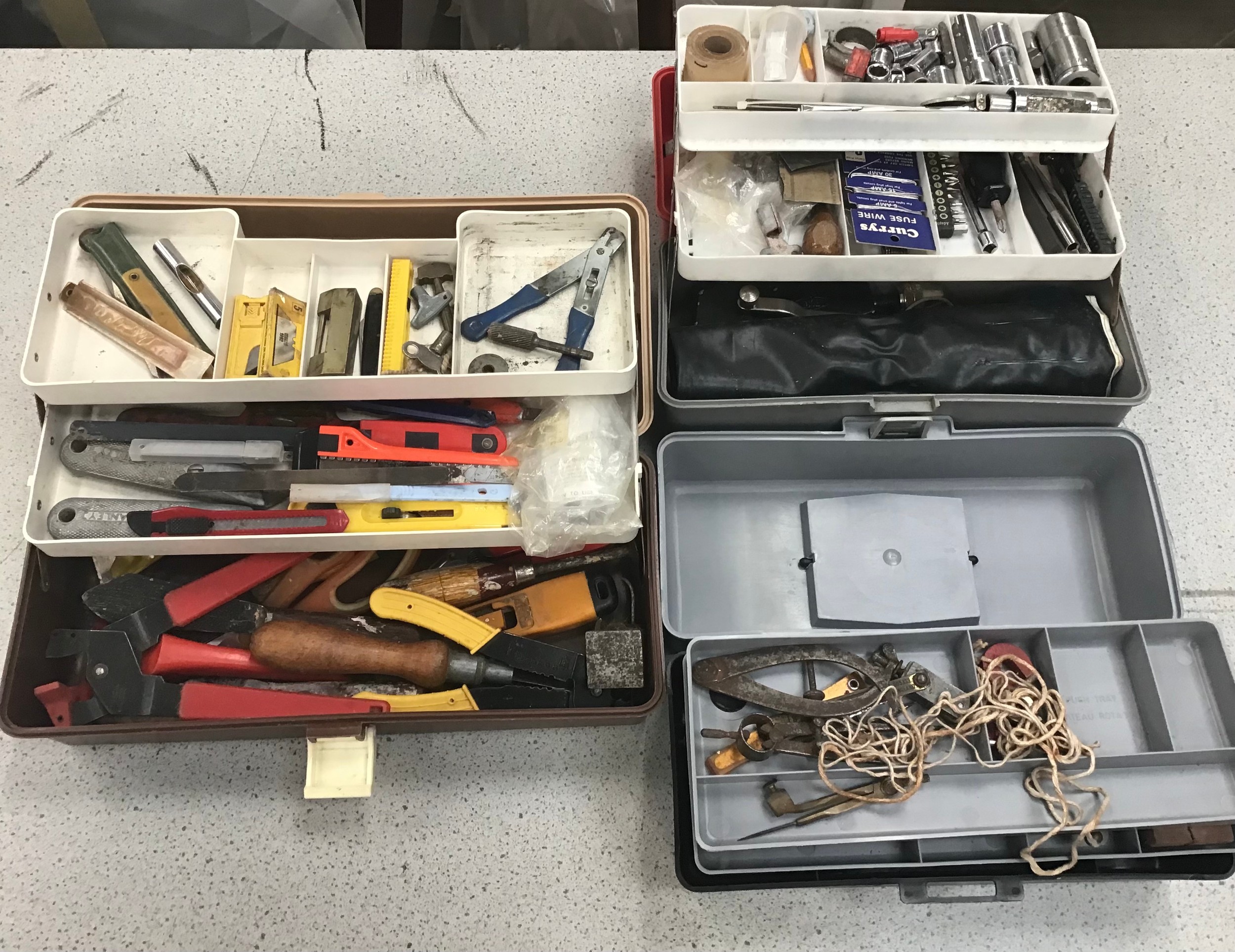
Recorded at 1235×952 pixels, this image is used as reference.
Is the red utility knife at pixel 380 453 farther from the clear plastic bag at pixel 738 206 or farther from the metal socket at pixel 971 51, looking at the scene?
the metal socket at pixel 971 51

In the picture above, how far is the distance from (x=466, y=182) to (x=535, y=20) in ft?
1.72

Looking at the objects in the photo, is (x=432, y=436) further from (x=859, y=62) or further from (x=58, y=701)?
(x=859, y=62)

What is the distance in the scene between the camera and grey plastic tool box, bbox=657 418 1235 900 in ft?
2.93

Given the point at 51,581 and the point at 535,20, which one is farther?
the point at 535,20

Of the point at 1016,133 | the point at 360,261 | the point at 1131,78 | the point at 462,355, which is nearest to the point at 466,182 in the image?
the point at 360,261

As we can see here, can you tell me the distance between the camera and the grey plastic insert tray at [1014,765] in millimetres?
883

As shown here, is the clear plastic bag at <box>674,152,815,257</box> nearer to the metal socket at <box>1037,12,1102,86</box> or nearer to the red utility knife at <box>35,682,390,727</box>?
the metal socket at <box>1037,12,1102,86</box>

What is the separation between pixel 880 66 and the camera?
985 mm

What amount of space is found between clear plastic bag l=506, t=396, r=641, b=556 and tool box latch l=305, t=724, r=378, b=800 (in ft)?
0.93

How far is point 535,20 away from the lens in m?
1.57

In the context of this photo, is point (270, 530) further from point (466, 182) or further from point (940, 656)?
point (940, 656)

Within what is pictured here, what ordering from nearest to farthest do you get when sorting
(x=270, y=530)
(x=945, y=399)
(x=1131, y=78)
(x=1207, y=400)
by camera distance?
1. (x=270, y=530)
2. (x=945, y=399)
3. (x=1207, y=400)
4. (x=1131, y=78)

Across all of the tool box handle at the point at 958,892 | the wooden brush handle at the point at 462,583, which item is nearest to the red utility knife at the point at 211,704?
the wooden brush handle at the point at 462,583

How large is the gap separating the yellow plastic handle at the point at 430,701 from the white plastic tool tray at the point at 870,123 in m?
0.68
